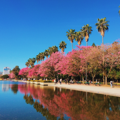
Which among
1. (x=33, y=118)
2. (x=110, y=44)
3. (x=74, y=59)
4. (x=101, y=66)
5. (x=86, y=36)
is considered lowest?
(x=33, y=118)

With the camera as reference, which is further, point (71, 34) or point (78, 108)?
point (71, 34)

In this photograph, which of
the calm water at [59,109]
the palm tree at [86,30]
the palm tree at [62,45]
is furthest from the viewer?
the palm tree at [62,45]

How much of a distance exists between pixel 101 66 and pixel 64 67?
15674 mm

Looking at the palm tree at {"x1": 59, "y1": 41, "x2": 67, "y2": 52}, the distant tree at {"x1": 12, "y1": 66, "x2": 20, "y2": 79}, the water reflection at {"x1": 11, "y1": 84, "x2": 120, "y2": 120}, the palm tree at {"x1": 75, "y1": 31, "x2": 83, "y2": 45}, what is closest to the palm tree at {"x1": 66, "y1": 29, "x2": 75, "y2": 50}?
the palm tree at {"x1": 75, "y1": 31, "x2": 83, "y2": 45}

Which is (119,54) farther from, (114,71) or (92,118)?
(92,118)

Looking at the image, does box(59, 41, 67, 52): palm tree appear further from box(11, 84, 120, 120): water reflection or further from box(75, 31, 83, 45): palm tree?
box(11, 84, 120, 120): water reflection

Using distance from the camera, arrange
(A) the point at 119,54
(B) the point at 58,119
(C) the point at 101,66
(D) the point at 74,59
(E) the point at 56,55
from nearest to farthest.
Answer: (B) the point at 58,119
(A) the point at 119,54
(C) the point at 101,66
(D) the point at 74,59
(E) the point at 56,55

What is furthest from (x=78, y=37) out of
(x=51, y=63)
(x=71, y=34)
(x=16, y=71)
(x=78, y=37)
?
(x=16, y=71)

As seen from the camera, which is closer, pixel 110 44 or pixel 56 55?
pixel 110 44

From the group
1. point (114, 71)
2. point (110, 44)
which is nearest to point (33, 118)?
point (110, 44)

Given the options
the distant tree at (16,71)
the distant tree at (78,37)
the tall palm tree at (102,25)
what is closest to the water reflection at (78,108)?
the tall palm tree at (102,25)

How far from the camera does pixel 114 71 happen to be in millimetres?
50906

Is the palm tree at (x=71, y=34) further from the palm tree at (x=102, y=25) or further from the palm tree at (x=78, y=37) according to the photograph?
the palm tree at (x=102, y=25)

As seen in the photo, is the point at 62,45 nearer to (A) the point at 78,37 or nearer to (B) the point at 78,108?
(A) the point at 78,37
